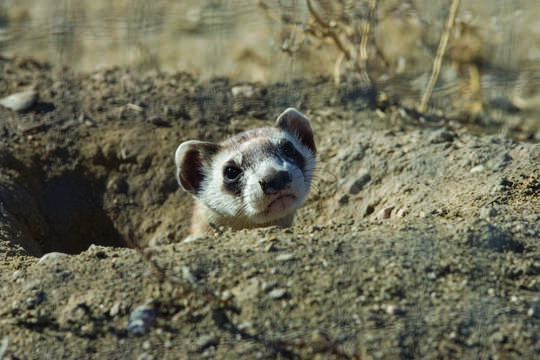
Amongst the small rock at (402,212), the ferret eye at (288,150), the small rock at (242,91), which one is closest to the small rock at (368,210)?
the small rock at (402,212)

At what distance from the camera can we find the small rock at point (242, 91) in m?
6.08

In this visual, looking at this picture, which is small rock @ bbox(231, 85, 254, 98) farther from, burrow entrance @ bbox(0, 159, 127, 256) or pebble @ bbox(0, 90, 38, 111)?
pebble @ bbox(0, 90, 38, 111)

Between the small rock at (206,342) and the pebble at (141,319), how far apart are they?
0.24 m

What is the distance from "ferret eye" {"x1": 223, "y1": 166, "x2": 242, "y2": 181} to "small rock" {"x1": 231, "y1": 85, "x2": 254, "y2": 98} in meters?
1.79

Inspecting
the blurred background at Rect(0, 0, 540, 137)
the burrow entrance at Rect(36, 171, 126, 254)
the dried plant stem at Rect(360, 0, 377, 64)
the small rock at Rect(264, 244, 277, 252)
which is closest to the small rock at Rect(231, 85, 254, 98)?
the blurred background at Rect(0, 0, 540, 137)

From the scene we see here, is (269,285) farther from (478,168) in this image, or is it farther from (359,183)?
(359,183)

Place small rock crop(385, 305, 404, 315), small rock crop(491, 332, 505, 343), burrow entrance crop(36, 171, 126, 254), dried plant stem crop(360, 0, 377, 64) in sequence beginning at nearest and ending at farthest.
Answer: small rock crop(491, 332, 505, 343), small rock crop(385, 305, 404, 315), burrow entrance crop(36, 171, 126, 254), dried plant stem crop(360, 0, 377, 64)

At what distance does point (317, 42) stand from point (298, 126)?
2314 millimetres

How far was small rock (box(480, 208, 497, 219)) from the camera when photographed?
3340 millimetres

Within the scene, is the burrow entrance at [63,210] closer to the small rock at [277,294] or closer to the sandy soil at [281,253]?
the sandy soil at [281,253]

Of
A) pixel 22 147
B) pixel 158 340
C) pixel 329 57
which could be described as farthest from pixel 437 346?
pixel 329 57

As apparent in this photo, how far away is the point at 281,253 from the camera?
2895mm

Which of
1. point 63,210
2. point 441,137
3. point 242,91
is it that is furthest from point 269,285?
point 242,91

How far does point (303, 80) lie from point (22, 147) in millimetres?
2752
